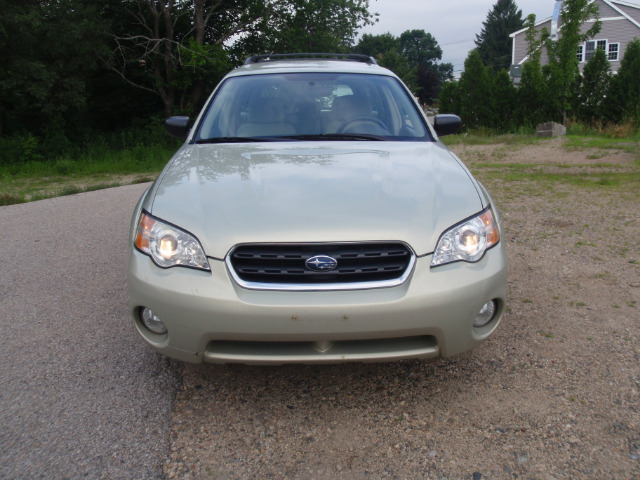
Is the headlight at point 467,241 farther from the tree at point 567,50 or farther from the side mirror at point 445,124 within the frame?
the tree at point 567,50

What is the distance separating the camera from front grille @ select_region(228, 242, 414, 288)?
228cm

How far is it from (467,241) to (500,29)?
3359 inches

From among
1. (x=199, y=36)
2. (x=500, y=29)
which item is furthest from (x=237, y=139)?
(x=500, y=29)

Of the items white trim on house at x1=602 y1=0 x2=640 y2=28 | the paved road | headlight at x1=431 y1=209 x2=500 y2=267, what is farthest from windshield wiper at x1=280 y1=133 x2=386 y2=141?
white trim on house at x1=602 y1=0 x2=640 y2=28

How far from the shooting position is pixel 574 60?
19.2 meters

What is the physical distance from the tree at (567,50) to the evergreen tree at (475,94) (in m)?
2.60

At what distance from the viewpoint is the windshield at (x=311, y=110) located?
3625 mm

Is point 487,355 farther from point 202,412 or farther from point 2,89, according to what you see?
point 2,89

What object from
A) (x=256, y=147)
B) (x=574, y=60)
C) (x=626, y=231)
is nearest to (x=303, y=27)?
(x=574, y=60)

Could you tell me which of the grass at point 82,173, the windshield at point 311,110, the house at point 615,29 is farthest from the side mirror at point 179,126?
the house at point 615,29

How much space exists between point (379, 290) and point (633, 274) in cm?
297

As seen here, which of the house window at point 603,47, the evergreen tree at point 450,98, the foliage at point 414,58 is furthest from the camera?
the foliage at point 414,58

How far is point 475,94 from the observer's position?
22156mm

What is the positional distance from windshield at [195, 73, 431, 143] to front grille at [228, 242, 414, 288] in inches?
54.3
